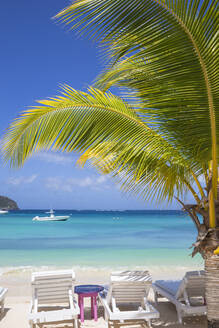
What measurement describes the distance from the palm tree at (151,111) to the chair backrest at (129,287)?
129cm

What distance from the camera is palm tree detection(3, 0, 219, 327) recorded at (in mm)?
3131

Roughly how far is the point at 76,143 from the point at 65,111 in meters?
0.41

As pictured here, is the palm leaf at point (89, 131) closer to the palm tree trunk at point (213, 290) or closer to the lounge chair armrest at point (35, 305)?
the palm tree trunk at point (213, 290)

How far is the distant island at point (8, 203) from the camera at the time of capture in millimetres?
100100

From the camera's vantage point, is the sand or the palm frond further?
the sand

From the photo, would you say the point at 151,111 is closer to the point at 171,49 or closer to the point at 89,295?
the point at 171,49

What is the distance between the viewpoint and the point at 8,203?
336 ft

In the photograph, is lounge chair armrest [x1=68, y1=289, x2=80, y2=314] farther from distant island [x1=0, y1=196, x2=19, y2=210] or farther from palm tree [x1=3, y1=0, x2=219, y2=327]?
distant island [x1=0, y1=196, x2=19, y2=210]

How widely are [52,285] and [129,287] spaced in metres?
1.09

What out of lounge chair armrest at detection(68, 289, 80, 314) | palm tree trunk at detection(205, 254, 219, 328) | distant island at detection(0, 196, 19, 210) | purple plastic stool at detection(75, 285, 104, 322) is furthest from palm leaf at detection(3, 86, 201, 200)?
distant island at detection(0, 196, 19, 210)

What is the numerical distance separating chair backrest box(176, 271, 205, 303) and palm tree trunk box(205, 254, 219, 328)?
1466mm

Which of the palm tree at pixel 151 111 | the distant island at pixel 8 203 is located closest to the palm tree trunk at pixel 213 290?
the palm tree at pixel 151 111

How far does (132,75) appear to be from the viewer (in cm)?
367

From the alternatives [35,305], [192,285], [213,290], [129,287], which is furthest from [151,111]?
[35,305]
